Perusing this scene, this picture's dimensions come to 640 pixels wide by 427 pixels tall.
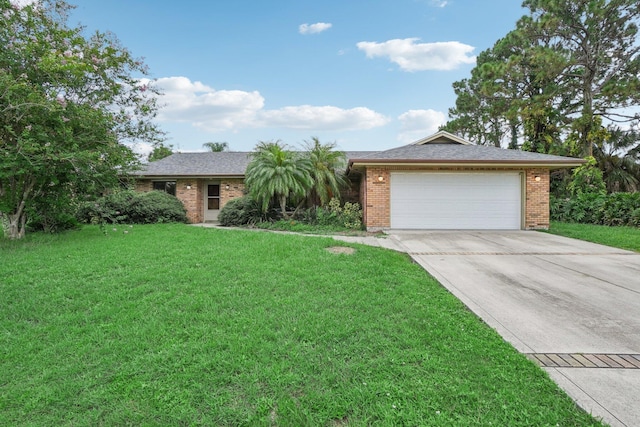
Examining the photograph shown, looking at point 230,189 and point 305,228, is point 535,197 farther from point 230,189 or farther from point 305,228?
point 230,189

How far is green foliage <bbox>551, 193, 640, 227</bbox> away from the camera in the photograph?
10602 millimetres

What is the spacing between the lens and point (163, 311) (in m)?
3.47

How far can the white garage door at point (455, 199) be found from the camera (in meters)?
10.3

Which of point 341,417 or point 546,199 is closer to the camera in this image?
point 341,417

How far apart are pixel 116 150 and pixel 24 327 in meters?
5.67

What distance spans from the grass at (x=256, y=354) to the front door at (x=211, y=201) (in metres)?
9.78

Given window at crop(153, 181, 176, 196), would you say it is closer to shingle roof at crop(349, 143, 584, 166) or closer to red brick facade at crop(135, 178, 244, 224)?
red brick facade at crop(135, 178, 244, 224)

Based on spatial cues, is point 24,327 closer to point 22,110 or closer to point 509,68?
point 22,110

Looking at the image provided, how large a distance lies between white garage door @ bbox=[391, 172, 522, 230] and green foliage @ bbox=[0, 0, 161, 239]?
8.06 m

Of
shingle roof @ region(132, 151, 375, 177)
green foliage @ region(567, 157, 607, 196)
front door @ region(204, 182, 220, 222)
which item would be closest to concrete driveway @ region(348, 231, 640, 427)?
green foliage @ region(567, 157, 607, 196)

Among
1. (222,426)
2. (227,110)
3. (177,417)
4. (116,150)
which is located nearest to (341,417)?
(222,426)

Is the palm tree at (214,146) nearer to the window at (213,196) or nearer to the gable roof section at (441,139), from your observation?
the window at (213,196)

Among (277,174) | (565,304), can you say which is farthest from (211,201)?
(565,304)

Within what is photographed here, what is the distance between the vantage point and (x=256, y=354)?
260 centimetres
